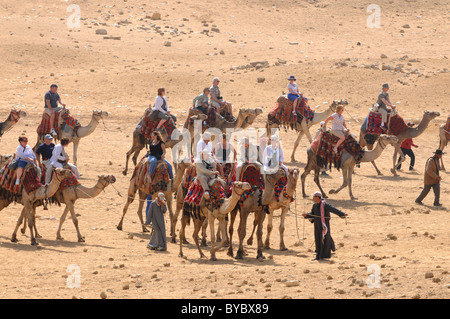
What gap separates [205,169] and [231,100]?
17994 millimetres

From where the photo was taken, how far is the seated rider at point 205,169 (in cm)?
1652

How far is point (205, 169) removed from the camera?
1655 cm

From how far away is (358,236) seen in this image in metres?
19.0

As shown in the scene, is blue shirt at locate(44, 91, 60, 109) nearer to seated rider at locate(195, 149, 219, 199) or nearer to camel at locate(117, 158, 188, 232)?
camel at locate(117, 158, 188, 232)

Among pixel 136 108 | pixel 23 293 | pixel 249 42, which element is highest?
pixel 249 42

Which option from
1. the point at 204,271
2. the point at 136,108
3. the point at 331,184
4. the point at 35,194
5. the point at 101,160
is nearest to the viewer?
the point at 204,271

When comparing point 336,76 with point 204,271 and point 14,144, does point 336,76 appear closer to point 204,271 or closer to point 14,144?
point 14,144

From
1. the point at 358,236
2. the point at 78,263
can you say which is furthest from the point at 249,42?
the point at 78,263

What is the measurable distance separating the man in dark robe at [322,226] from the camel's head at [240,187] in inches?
57.1

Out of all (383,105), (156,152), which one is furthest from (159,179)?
(383,105)

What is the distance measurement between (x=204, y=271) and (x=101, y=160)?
11.1m

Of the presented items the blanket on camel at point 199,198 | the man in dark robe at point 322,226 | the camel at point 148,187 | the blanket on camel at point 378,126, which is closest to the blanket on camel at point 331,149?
the blanket on camel at point 378,126

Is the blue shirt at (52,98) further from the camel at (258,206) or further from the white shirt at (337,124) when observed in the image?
the camel at (258,206)

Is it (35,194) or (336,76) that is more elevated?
(336,76)
